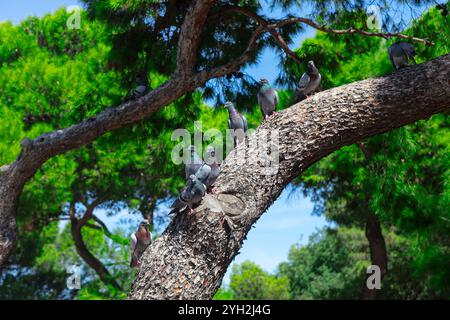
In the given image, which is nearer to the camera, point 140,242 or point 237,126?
point 140,242

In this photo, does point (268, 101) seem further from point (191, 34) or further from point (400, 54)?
point (191, 34)

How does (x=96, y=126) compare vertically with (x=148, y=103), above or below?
below

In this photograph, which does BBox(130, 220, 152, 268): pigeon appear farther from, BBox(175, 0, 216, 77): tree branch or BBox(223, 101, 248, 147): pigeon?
BBox(175, 0, 216, 77): tree branch

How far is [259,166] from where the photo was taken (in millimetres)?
3678

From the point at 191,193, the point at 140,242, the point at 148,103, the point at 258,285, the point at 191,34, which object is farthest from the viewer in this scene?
the point at 258,285

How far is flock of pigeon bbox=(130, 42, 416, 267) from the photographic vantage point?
328 centimetres

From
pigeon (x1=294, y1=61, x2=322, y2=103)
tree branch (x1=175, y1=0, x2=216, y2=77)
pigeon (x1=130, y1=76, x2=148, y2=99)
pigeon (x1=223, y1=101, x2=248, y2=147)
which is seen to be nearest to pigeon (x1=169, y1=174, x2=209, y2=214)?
pigeon (x1=223, y1=101, x2=248, y2=147)

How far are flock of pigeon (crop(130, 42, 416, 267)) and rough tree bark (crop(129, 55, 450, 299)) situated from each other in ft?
0.32

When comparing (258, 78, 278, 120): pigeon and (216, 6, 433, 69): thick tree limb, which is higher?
(216, 6, 433, 69): thick tree limb

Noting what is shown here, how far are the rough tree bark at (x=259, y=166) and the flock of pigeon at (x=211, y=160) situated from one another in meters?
0.10

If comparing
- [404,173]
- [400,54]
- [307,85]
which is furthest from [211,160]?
[404,173]

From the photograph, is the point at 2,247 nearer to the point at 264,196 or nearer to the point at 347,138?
the point at 264,196

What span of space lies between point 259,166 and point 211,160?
14.7 inches

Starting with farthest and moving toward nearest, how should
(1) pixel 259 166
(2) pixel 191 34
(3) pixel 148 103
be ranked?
(3) pixel 148 103 → (2) pixel 191 34 → (1) pixel 259 166
